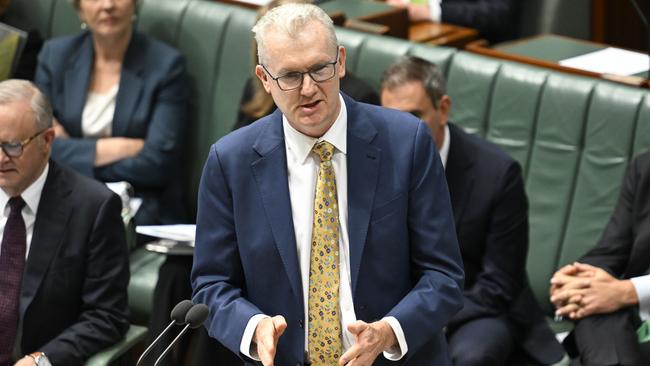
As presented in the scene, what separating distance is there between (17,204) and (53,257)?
7.0 inches

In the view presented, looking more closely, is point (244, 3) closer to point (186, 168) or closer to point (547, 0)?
point (186, 168)

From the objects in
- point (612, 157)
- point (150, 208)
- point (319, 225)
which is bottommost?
point (150, 208)

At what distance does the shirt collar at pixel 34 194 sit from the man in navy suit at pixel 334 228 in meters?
0.96

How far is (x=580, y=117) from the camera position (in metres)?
4.25

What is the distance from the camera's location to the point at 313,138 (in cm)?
270

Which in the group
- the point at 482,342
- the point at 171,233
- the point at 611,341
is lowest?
the point at 482,342

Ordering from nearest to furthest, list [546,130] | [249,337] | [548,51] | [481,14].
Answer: [249,337] → [546,130] → [548,51] → [481,14]

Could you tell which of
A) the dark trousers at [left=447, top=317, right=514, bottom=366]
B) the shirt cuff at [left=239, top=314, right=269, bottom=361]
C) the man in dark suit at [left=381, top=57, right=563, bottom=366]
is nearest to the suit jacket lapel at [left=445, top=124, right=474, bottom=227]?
the man in dark suit at [left=381, top=57, right=563, bottom=366]

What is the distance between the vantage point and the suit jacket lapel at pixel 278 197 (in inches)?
106

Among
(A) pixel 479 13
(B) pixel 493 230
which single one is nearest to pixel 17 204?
(B) pixel 493 230

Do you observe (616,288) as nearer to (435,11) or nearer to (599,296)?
(599,296)

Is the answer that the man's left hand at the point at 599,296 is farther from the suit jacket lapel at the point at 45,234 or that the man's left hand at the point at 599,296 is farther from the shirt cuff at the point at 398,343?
the suit jacket lapel at the point at 45,234

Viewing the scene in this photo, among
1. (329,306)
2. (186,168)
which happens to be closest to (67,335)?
(329,306)

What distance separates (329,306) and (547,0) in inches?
120
